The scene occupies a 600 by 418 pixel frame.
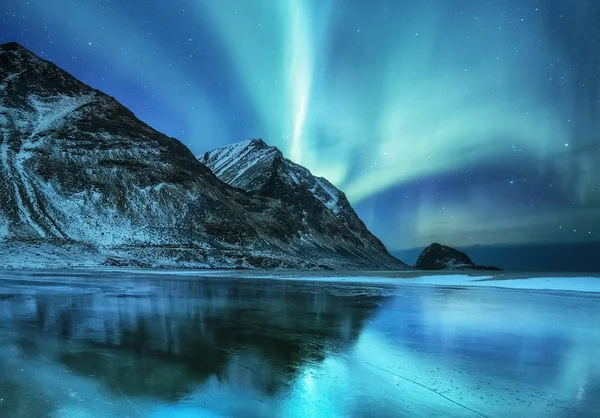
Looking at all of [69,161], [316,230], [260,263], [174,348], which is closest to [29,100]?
[69,161]

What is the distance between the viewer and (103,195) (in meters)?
98.1

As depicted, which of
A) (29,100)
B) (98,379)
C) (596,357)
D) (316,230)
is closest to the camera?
(98,379)

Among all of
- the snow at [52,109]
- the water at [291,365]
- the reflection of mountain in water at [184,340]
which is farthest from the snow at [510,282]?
the snow at [52,109]

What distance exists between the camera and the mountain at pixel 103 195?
7950 centimetres

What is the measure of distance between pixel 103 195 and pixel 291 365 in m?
104

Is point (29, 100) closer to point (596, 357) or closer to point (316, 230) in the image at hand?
point (316, 230)

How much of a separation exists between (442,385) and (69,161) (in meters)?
116

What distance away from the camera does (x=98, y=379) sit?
647 cm

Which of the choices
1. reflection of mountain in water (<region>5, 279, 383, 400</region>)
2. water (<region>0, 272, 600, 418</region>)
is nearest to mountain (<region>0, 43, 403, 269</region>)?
reflection of mountain in water (<region>5, 279, 383, 400</region>)

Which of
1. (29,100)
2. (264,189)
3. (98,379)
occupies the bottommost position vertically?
(98,379)

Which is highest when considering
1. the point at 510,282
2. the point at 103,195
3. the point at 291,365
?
the point at 103,195

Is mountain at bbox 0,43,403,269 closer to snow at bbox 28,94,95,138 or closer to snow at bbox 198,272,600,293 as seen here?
snow at bbox 28,94,95,138

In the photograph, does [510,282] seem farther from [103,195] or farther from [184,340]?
[103,195]

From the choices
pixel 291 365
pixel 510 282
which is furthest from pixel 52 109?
pixel 291 365
